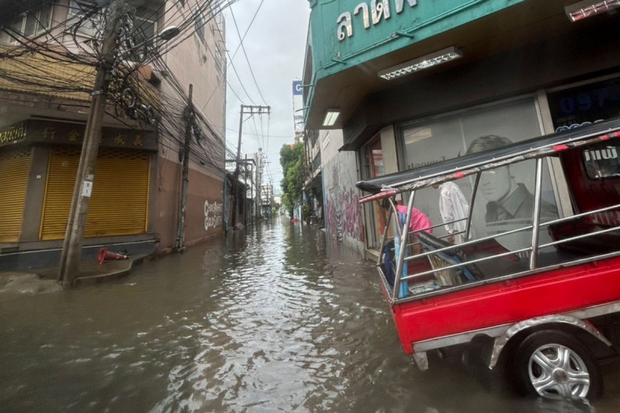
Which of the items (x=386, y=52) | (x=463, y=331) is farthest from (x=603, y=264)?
(x=386, y=52)

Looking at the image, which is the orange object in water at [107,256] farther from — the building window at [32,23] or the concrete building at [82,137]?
the building window at [32,23]

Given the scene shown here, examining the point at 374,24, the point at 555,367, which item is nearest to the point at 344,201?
the point at 374,24

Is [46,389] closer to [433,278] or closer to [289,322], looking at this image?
[289,322]

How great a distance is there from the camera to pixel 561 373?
1.68 m

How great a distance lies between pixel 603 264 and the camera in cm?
176

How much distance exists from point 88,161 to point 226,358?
562 cm

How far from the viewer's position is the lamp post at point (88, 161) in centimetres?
546

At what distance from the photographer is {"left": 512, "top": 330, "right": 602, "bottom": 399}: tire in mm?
1653

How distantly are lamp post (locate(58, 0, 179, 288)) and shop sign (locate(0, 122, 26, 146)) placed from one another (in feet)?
13.5

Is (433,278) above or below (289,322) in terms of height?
above

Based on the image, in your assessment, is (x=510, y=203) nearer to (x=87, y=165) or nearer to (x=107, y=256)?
(x=87, y=165)

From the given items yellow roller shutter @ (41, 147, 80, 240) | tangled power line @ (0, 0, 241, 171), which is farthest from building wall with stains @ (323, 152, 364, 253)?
yellow roller shutter @ (41, 147, 80, 240)

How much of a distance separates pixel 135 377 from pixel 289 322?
1.74m

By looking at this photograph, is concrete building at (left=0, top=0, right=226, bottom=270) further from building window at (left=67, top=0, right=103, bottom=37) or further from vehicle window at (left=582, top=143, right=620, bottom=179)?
vehicle window at (left=582, top=143, right=620, bottom=179)
